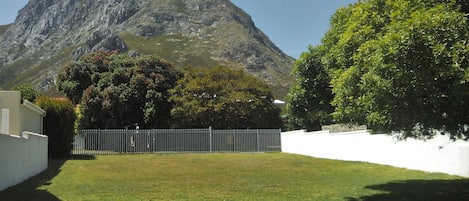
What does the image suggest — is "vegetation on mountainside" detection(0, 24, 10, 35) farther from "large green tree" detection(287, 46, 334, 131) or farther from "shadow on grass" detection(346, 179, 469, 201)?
"shadow on grass" detection(346, 179, 469, 201)

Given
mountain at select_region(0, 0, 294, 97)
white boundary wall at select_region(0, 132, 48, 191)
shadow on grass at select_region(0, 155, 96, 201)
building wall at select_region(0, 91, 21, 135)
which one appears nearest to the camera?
shadow on grass at select_region(0, 155, 96, 201)

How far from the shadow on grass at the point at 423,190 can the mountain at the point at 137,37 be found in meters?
66.3

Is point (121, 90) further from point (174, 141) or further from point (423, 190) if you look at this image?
point (423, 190)

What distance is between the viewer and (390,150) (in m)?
20.1

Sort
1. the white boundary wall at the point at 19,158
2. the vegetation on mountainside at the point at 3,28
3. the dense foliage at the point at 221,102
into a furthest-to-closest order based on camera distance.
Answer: the vegetation on mountainside at the point at 3,28 < the dense foliage at the point at 221,102 < the white boundary wall at the point at 19,158

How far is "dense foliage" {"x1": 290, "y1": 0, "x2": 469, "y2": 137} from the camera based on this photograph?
7.36 metres

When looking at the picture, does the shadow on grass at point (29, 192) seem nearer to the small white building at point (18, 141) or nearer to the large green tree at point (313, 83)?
the small white building at point (18, 141)

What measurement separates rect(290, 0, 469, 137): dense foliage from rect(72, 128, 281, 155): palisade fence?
25350 millimetres

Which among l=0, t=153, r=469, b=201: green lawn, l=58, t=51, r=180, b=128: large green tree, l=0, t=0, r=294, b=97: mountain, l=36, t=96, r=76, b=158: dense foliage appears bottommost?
l=0, t=153, r=469, b=201: green lawn

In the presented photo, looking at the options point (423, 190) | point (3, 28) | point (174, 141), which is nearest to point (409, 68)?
point (423, 190)

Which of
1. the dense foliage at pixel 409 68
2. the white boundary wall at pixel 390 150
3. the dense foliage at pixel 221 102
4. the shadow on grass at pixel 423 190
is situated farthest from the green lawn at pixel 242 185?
the dense foliage at pixel 221 102

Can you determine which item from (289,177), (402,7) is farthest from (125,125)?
(402,7)

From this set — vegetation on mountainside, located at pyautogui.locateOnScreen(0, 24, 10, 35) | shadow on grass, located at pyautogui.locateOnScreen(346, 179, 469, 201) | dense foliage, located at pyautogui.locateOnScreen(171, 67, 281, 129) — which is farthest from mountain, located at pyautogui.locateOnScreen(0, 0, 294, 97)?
shadow on grass, located at pyautogui.locateOnScreen(346, 179, 469, 201)

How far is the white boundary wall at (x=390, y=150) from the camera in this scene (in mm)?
15633
